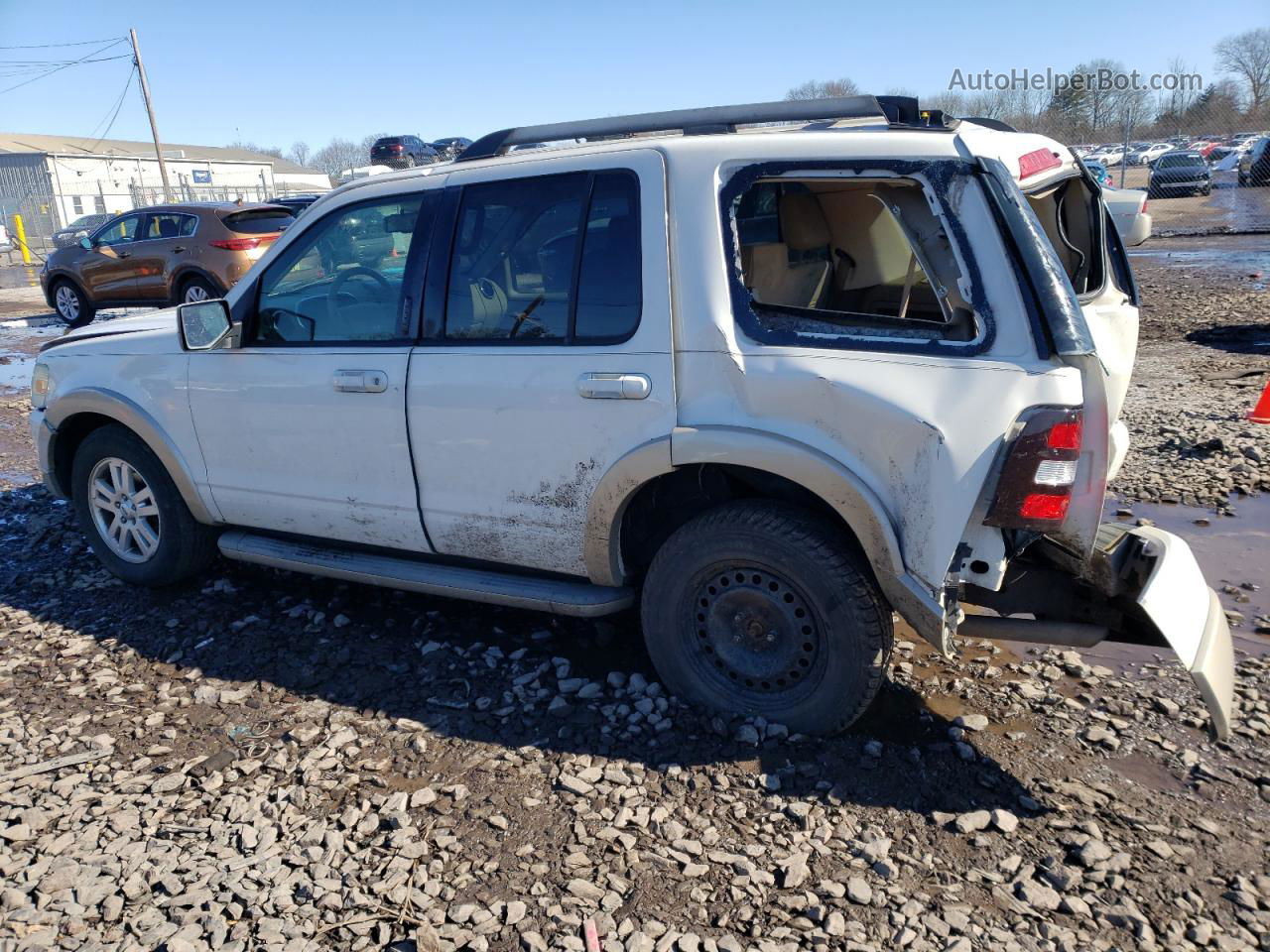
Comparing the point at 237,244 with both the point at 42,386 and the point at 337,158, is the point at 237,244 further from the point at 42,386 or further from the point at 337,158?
the point at 337,158

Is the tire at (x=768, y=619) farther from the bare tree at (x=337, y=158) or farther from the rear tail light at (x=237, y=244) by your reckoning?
the bare tree at (x=337, y=158)

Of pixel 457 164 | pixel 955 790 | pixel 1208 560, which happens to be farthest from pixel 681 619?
pixel 1208 560

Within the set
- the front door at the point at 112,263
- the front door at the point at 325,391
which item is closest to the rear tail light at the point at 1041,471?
the front door at the point at 325,391

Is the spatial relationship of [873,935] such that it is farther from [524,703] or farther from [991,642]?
[991,642]

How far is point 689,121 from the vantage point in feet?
12.0

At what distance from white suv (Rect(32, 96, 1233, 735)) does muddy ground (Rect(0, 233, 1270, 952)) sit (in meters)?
0.35

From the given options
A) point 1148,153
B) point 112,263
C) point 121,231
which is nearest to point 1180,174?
point 1148,153

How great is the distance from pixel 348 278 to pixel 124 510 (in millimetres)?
1857

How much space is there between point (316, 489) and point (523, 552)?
3.47 ft

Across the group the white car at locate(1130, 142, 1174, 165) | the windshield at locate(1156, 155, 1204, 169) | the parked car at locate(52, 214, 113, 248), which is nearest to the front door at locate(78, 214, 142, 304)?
the parked car at locate(52, 214, 113, 248)

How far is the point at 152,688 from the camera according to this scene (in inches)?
160

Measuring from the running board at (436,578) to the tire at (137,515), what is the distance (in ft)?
1.07

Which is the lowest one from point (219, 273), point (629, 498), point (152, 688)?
point (152, 688)

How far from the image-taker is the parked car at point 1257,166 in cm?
2861
